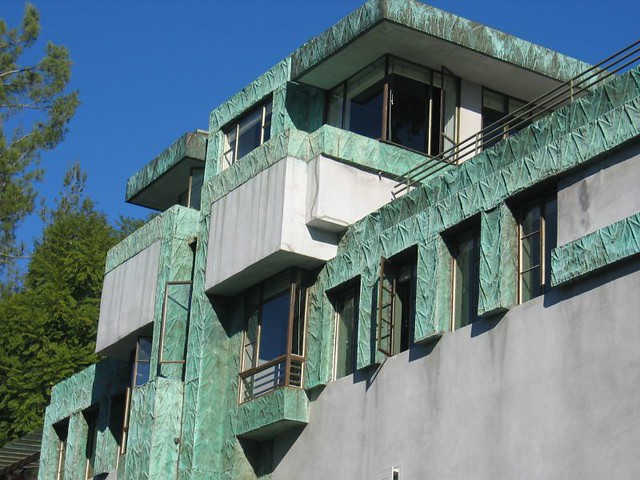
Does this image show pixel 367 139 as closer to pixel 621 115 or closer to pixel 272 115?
pixel 272 115

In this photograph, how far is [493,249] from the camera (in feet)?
74.7

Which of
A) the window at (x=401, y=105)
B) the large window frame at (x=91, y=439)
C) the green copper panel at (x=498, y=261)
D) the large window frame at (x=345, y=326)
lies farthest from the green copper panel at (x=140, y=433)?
the green copper panel at (x=498, y=261)

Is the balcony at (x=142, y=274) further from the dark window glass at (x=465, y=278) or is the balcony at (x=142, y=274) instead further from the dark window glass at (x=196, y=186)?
the dark window glass at (x=465, y=278)

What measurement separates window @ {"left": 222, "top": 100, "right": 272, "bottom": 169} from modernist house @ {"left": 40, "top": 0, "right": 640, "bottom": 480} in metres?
0.07

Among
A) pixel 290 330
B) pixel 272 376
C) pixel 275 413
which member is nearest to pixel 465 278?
pixel 290 330

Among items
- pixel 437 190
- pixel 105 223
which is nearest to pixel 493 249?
pixel 437 190

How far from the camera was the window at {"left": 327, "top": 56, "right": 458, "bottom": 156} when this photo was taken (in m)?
28.8

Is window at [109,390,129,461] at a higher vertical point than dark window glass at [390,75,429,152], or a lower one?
lower

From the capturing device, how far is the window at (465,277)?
23422mm

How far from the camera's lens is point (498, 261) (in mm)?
22562

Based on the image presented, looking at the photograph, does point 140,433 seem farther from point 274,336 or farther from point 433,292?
point 433,292

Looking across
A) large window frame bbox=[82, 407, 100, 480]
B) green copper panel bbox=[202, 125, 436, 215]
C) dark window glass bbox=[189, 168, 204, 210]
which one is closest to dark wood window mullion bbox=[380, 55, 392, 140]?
green copper panel bbox=[202, 125, 436, 215]

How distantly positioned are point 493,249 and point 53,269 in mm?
35393

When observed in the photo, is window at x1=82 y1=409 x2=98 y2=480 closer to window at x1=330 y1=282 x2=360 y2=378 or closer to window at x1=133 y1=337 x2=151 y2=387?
window at x1=133 y1=337 x2=151 y2=387
